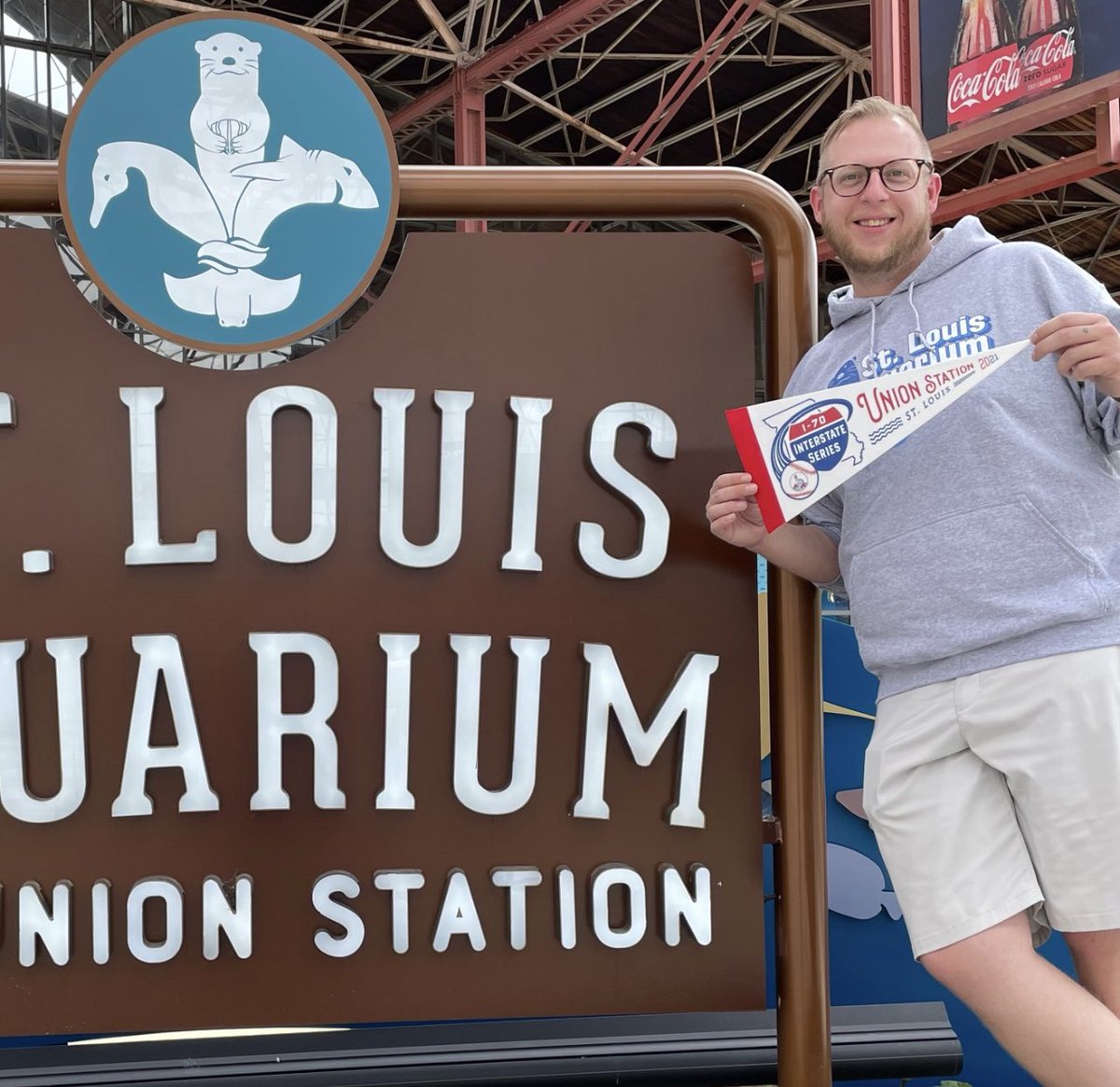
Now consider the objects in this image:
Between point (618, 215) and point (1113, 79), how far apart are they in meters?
4.91

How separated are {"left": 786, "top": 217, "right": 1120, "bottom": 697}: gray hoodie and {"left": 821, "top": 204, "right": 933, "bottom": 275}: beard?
0.08 feet

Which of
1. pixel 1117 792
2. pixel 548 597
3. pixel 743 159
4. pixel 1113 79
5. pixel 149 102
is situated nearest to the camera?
pixel 1117 792

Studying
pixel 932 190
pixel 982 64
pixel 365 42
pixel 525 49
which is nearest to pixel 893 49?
pixel 982 64

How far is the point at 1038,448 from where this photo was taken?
4.52 ft

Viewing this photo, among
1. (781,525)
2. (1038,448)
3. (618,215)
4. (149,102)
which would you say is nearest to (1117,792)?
(1038,448)

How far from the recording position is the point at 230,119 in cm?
157

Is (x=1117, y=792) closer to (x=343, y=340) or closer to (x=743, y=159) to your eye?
(x=343, y=340)

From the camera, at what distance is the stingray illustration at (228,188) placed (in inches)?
61.7

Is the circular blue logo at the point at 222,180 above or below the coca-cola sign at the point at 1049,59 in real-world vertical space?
below

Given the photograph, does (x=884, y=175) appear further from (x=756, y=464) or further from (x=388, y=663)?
(x=388, y=663)

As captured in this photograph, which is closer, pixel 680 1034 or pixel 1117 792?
pixel 1117 792

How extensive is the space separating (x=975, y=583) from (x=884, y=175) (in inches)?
21.3

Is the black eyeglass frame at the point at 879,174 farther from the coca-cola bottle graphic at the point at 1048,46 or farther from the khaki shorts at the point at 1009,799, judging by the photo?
the coca-cola bottle graphic at the point at 1048,46

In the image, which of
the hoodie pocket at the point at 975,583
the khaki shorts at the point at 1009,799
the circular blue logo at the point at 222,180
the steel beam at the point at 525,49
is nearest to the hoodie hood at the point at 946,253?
the hoodie pocket at the point at 975,583
